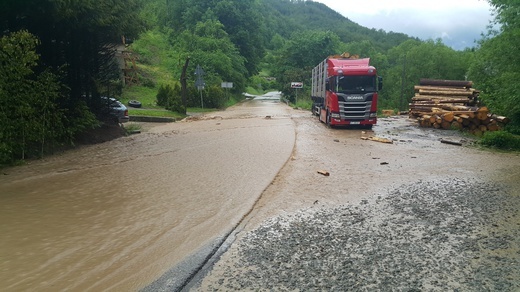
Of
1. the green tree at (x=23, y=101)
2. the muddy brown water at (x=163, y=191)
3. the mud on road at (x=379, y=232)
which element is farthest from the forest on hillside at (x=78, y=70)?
the mud on road at (x=379, y=232)

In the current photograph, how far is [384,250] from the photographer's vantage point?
4.67 m

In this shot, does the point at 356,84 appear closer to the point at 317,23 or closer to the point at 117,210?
the point at 117,210

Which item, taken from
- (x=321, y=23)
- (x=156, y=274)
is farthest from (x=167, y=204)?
(x=321, y=23)

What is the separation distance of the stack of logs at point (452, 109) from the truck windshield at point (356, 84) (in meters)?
4.50

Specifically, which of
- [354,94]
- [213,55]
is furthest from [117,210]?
[213,55]

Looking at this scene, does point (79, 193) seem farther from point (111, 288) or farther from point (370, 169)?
point (370, 169)

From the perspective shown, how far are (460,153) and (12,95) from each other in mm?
12351

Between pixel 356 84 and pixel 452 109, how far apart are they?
23.3 feet

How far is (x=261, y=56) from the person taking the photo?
2827 inches

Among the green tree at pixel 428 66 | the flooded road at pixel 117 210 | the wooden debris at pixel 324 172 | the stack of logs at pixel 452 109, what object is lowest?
the flooded road at pixel 117 210

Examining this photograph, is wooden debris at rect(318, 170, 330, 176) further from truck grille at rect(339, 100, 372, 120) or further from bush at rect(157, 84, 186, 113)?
bush at rect(157, 84, 186, 113)

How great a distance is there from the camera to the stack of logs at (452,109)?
18.6m

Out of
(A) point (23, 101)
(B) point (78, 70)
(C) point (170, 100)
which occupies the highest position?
(B) point (78, 70)

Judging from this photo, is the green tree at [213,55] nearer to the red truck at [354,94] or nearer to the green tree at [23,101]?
the red truck at [354,94]
